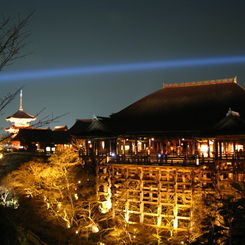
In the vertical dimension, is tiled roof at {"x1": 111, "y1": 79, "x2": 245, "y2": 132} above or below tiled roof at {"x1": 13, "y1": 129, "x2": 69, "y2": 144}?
above

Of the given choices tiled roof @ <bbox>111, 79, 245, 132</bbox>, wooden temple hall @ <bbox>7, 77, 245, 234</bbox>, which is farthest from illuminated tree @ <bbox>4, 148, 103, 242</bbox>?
tiled roof @ <bbox>111, 79, 245, 132</bbox>

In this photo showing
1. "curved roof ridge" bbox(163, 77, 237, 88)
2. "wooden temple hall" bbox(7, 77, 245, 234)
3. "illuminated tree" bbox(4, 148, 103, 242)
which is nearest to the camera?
"wooden temple hall" bbox(7, 77, 245, 234)

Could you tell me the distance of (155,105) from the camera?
24547mm

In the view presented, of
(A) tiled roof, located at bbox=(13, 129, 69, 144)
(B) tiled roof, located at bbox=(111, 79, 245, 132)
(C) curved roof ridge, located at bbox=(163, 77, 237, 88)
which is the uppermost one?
(C) curved roof ridge, located at bbox=(163, 77, 237, 88)

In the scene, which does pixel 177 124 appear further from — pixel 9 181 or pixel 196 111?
pixel 9 181

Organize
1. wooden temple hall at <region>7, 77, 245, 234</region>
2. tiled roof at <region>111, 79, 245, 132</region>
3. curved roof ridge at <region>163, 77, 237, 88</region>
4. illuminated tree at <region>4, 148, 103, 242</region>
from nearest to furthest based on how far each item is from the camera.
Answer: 1. wooden temple hall at <region>7, 77, 245, 234</region>
2. illuminated tree at <region>4, 148, 103, 242</region>
3. tiled roof at <region>111, 79, 245, 132</region>
4. curved roof ridge at <region>163, 77, 237, 88</region>

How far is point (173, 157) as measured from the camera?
57.1 ft

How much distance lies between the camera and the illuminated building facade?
683 inches

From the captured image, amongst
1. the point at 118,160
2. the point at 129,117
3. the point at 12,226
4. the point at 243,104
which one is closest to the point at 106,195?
A: the point at 118,160

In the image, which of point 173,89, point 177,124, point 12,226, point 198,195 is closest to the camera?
point 12,226

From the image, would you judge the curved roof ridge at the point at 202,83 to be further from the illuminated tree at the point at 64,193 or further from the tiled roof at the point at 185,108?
the illuminated tree at the point at 64,193

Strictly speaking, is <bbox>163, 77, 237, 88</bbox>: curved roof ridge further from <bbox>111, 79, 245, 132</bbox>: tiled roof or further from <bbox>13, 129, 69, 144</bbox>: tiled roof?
<bbox>13, 129, 69, 144</bbox>: tiled roof

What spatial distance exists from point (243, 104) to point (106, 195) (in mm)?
12747

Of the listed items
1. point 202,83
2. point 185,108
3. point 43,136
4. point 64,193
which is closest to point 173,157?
point 185,108
